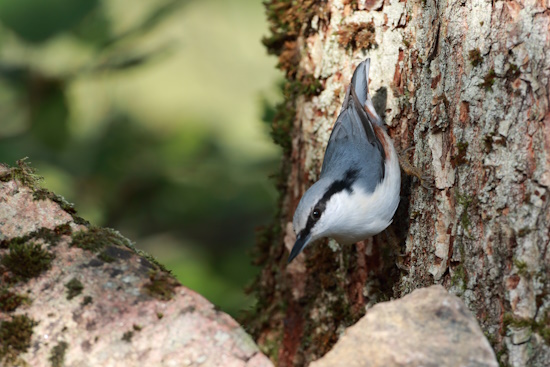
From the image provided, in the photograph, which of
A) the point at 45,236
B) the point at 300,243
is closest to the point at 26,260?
A: the point at 45,236

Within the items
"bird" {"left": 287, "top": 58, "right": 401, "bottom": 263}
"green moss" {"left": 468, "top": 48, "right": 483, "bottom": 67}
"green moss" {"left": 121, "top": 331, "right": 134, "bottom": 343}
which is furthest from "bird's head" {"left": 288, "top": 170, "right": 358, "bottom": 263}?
"green moss" {"left": 121, "top": 331, "right": 134, "bottom": 343}

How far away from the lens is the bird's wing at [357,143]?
3.14 m

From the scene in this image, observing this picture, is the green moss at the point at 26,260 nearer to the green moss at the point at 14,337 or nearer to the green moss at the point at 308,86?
the green moss at the point at 14,337

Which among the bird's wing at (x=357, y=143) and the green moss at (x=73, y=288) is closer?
the green moss at (x=73, y=288)

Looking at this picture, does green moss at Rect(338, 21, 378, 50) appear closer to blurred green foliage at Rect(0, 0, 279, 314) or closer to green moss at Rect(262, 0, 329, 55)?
green moss at Rect(262, 0, 329, 55)

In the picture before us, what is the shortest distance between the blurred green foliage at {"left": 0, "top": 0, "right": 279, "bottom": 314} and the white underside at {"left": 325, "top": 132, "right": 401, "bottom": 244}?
4.19ft

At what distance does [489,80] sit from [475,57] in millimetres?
125

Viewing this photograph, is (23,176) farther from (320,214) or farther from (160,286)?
(320,214)

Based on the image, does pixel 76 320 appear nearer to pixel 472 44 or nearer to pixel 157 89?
pixel 472 44

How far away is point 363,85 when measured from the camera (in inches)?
125

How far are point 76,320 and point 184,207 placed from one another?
8.03 feet

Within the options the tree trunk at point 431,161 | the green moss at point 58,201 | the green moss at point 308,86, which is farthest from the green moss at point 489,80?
the green moss at point 58,201

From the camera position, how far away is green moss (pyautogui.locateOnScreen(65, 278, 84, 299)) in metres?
2.04

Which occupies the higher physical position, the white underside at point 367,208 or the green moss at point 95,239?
the green moss at point 95,239
